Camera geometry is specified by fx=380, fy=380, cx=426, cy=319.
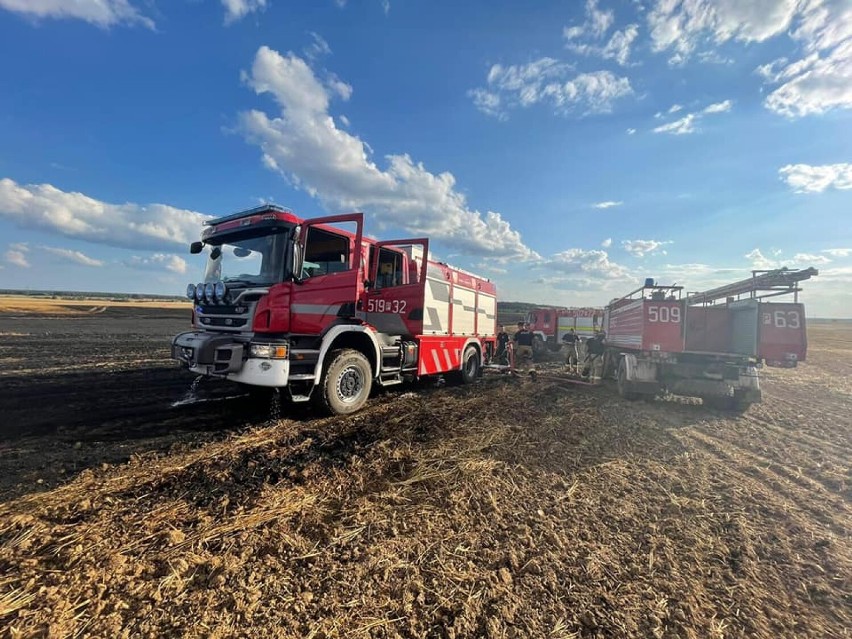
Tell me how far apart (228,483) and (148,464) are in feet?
3.75

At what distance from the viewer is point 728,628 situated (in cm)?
218

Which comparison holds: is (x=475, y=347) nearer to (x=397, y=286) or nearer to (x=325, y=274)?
(x=397, y=286)

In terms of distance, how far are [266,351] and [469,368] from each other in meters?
6.68

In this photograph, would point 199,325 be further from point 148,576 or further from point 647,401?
point 647,401

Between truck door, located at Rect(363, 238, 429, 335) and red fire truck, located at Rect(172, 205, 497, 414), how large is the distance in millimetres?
22

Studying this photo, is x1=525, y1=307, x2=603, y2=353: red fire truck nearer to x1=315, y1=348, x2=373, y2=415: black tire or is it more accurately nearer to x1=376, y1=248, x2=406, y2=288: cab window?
x1=376, y1=248, x2=406, y2=288: cab window

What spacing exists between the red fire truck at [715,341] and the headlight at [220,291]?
7903mm

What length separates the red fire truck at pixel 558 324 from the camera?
20.4 metres

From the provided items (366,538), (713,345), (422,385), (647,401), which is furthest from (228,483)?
(713,345)

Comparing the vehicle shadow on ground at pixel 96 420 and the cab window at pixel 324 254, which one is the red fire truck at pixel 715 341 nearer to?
the cab window at pixel 324 254

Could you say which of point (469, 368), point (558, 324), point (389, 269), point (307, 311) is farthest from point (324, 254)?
point (558, 324)

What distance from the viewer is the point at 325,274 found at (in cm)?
631

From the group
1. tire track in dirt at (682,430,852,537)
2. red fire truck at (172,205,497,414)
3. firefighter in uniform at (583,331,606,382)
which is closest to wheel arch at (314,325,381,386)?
red fire truck at (172,205,497,414)

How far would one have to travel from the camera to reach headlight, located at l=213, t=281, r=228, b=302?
580 centimetres
